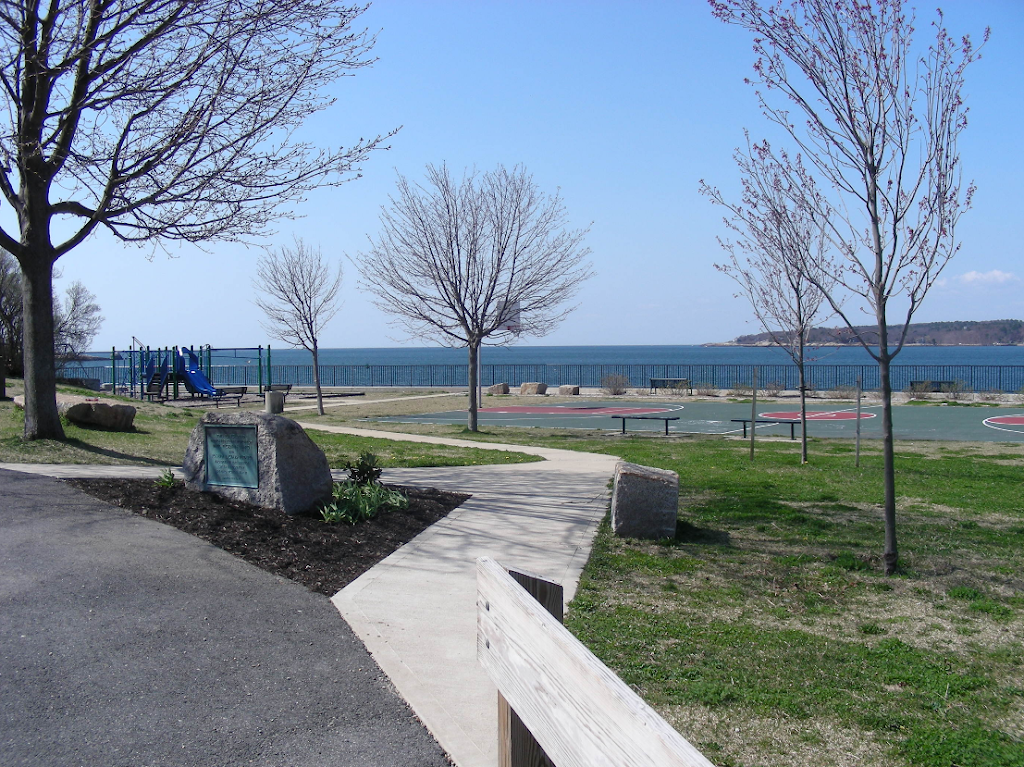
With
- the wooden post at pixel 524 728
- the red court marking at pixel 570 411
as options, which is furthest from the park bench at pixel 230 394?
the wooden post at pixel 524 728

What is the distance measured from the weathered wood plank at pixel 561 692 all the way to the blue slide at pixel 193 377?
113ft

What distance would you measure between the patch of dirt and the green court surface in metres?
13.9

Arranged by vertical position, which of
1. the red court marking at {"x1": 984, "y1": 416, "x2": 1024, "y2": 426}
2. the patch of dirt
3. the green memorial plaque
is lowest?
the red court marking at {"x1": 984, "y1": 416, "x2": 1024, "y2": 426}

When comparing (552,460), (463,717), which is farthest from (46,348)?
(463,717)

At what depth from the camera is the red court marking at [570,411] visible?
2895 cm

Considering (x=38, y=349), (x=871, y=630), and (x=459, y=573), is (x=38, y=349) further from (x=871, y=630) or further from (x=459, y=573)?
(x=871, y=630)

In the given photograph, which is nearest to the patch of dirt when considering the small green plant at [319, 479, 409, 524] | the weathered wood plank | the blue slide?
the small green plant at [319, 479, 409, 524]

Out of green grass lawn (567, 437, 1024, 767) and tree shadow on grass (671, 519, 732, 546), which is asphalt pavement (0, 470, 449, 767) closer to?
green grass lawn (567, 437, 1024, 767)

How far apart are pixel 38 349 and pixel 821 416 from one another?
74.4ft

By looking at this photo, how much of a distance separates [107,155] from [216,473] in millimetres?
6089

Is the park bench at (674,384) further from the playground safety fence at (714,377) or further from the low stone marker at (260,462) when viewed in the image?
the low stone marker at (260,462)

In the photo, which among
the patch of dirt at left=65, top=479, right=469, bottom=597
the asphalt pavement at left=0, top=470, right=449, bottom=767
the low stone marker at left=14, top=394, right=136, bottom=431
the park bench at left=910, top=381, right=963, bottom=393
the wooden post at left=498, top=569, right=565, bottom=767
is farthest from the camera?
the park bench at left=910, top=381, right=963, bottom=393

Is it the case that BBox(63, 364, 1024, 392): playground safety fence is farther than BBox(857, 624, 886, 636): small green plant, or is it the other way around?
BBox(63, 364, 1024, 392): playground safety fence

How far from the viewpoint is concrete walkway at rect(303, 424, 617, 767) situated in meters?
4.30
